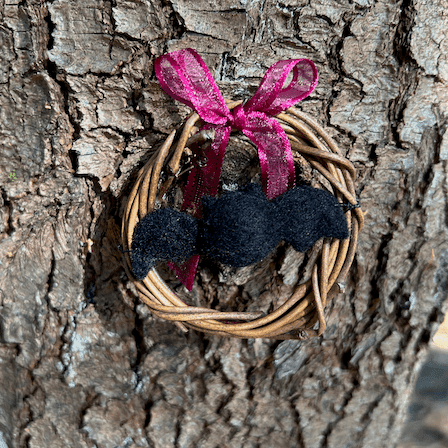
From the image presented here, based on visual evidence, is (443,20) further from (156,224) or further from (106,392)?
(106,392)

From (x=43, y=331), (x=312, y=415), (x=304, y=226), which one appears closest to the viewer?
(x=304, y=226)

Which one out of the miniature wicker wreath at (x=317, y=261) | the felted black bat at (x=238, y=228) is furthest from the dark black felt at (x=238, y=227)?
the miniature wicker wreath at (x=317, y=261)

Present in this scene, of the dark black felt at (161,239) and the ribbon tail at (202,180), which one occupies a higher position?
the ribbon tail at (202,180)

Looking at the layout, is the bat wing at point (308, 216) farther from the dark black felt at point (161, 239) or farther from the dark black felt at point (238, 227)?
the dark black felt at point (161, 239)

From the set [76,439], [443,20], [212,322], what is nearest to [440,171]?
[443,20]

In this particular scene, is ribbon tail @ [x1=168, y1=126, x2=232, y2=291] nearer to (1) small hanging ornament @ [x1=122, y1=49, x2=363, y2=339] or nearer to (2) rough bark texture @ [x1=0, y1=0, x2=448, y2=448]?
(1) small hanging ornament @ [x1=122, y1=49, x2=363, y2=339]
